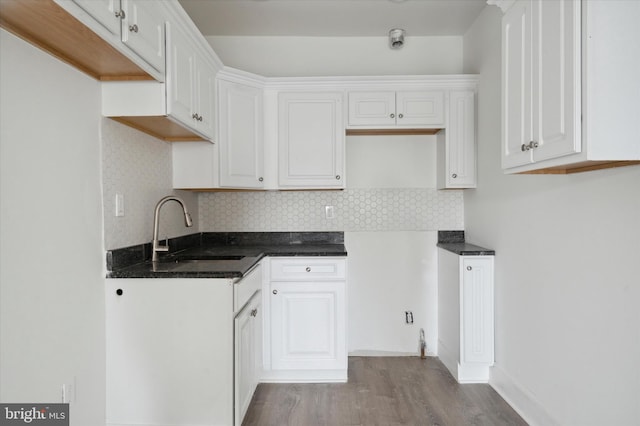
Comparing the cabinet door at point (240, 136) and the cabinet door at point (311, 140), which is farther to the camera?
the cabinet door at point (311, 140)

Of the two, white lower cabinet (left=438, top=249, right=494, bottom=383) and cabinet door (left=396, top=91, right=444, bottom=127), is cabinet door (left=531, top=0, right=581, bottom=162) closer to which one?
white lower cabinet (left=438, top=249, right=494, bottom=383)

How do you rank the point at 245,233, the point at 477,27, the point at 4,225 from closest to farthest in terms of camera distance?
the point at 4,225 < the point at 477,27 < the point at 245,233

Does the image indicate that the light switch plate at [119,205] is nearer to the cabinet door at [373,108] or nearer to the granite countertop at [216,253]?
the granite countertop at [216,253]

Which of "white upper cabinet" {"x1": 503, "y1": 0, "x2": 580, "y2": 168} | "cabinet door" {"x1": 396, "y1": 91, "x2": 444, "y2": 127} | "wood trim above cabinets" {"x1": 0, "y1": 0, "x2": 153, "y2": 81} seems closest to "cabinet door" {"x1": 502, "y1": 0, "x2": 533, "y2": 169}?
"white upper cabinet" {"x1": 503, "y1": 0, "x2": 580, "y2": 168}

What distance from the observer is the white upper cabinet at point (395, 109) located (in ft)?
9.32

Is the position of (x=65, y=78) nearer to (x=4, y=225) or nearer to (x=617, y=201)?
(x=4, y=225)

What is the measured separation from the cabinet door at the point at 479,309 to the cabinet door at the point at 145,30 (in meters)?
2.24

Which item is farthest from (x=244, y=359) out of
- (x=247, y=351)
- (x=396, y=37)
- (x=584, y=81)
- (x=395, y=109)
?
(x=396, y=37)

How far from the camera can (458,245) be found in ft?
9.57

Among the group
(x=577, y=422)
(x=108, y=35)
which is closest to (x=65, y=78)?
(x=108, y=35)

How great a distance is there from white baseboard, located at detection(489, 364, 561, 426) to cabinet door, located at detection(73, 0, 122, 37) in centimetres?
269

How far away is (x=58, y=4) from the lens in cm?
108

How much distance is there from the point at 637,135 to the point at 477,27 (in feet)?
6.81

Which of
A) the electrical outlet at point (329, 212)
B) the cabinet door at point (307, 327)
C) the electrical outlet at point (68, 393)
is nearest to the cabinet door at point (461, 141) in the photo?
the electrical outlet at point (329, 212)
